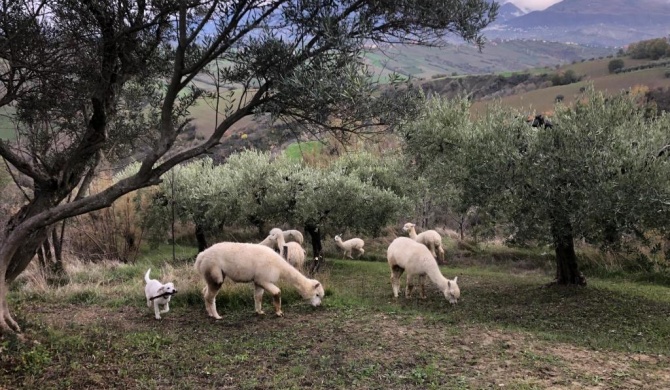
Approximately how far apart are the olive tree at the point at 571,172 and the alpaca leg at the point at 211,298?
680 cm

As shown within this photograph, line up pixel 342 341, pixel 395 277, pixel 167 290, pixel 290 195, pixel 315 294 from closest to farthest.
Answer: pixel 342 341, pixel 167 290, pixel 315 294, pixel 395 277, pixel 290 195

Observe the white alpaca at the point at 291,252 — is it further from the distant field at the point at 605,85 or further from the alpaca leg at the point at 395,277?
the distant field at the point at 605,85

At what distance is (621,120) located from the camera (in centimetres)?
1178

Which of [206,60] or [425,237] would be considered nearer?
[206,60]

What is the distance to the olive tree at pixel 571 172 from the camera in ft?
34.2

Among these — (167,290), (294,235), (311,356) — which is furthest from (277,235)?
(311,356)

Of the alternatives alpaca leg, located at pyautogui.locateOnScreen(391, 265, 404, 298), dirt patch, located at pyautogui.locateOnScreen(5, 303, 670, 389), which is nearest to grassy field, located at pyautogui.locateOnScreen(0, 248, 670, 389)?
dirt patch, located at pyautogui.locateOnScreen(5, 303, 670, 389)

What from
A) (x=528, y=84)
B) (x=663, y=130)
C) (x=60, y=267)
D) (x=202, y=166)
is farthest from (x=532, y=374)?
(x=528, y=84)

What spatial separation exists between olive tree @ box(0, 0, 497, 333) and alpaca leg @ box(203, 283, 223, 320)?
3214 millimetres

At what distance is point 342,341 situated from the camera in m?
8.42

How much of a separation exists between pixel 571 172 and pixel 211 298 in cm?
841

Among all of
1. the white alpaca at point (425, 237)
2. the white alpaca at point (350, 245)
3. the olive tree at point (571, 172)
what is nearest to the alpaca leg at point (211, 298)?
the olive tree at point (571, 172)

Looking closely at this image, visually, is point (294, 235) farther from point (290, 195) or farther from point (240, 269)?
point (240, 269)

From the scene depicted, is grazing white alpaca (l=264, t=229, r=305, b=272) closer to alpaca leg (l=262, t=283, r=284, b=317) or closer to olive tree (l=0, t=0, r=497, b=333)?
alpaca leg (l=262, t=283, r=284, b=317)
